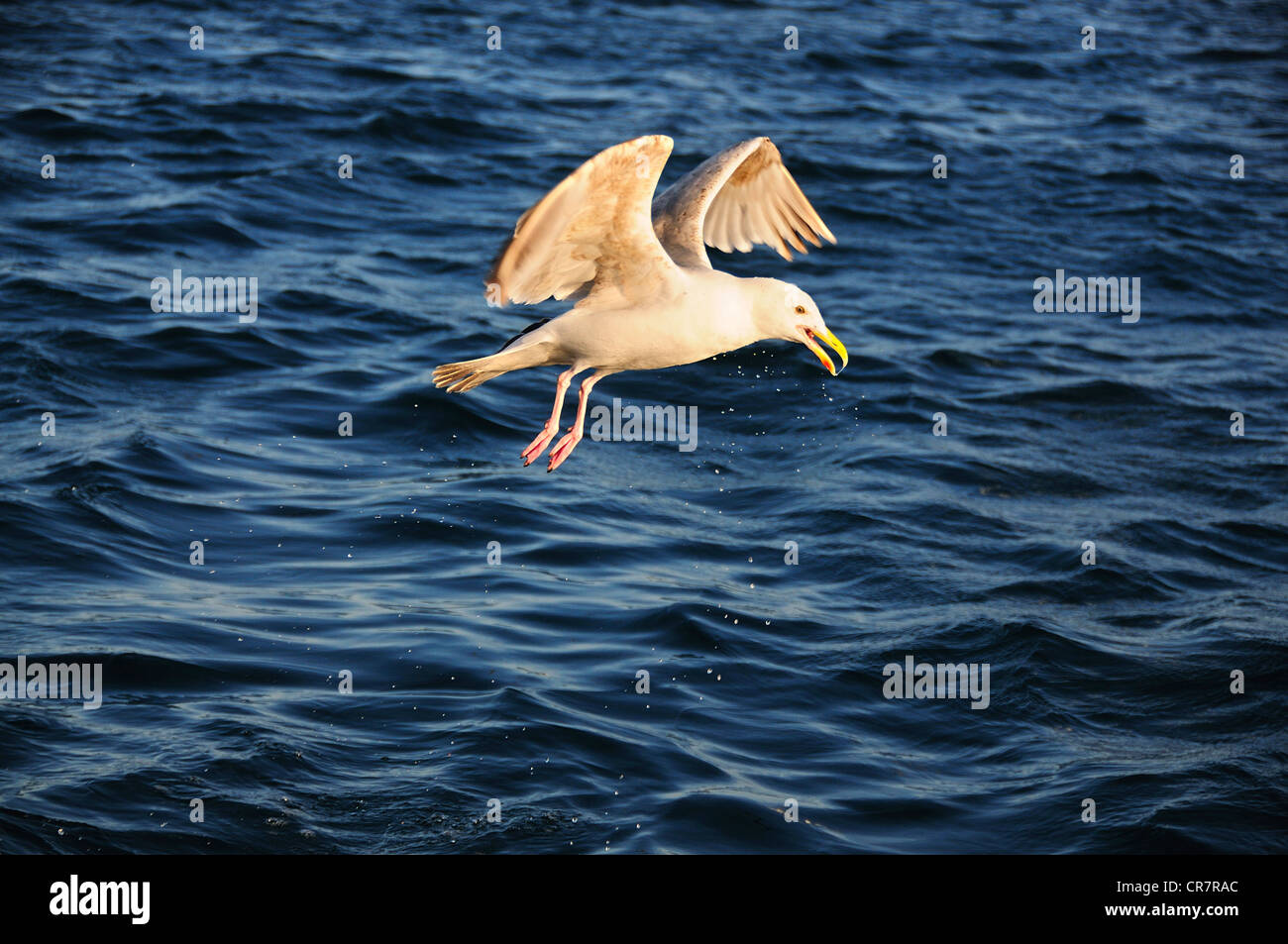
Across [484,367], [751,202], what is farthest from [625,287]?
[751,202]

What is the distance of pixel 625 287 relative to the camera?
9.05 m

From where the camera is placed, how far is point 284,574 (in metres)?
12.8

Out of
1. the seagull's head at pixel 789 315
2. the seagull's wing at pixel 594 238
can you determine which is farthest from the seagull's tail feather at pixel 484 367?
the seagull's head at pixel 789 315

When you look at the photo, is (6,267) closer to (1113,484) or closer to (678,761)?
Answer: (678,761)

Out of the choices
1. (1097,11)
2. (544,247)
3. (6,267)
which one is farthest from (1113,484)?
(1097,11)

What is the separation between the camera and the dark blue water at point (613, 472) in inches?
442

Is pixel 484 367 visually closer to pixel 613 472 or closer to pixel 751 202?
pixel 751 202

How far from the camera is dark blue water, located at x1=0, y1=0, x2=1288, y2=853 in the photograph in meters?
11.2

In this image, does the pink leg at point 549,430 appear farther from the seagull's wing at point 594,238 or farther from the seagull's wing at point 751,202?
the seagull's wing at point 751,202

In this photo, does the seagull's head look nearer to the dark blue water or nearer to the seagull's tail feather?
the seagull's tail feather

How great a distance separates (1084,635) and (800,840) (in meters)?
4.20

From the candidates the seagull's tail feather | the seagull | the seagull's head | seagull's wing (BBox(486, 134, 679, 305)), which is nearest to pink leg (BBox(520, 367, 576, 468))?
the seagull

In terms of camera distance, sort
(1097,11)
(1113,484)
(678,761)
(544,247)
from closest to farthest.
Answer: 1. (544,247)
2. (678,761)
3. (1113,484)
4. (1097,11)

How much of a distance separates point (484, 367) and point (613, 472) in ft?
20.2
